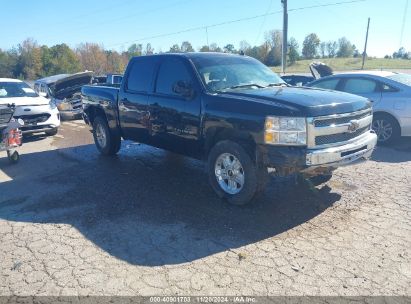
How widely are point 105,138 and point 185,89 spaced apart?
10.6 ft

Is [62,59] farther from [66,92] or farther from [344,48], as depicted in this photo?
[344,48]

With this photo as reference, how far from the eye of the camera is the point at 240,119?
464 centimetres

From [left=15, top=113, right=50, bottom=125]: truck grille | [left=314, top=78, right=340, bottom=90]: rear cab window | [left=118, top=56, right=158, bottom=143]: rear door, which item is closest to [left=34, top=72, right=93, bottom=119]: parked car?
[left=15, top=113, right=50, bottom=125]: truck grille

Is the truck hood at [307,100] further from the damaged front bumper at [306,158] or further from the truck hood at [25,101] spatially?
the truck hood at [25,101]

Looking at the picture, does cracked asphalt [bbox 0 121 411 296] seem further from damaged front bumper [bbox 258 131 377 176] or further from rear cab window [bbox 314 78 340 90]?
rear cab window [bbox 314 78 340 90]

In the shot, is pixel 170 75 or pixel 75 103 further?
pixel 75 103

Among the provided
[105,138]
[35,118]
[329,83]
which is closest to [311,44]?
[329,83]

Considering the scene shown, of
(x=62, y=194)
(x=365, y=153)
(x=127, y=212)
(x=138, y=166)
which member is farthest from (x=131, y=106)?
(x=365, y=153)

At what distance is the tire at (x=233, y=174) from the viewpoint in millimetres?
4695

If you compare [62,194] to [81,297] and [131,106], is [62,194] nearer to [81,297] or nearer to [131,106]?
[131,106]

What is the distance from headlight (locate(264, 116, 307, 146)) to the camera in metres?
4.29

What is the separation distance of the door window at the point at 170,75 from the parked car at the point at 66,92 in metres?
8.53

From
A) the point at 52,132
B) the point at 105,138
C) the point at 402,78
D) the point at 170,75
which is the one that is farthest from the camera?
the point at 52,132

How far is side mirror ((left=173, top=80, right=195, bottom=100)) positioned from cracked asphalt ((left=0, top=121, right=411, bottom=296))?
1.44m
